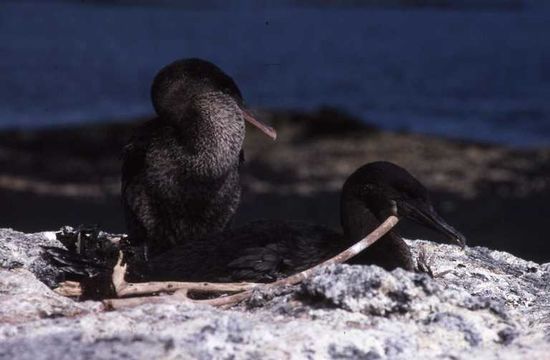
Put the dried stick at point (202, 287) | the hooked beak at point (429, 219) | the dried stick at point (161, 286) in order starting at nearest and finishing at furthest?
the dried stick at point (202, 287)
the dried stick at point (161, 286)
the hooked beak at point (429, 219)

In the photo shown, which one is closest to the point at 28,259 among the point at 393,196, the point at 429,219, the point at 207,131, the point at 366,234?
the point at 366,234

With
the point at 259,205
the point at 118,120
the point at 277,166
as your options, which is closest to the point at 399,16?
the point at 118,120

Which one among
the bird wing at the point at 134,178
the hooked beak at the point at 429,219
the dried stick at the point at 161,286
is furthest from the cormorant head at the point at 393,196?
the bird wing at the point at 134,178

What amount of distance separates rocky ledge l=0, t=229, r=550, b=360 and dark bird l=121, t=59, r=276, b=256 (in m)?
2.64

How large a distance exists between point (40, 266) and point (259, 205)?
29.6 feet

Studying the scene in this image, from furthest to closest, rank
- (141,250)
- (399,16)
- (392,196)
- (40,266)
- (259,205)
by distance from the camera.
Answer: (399,16) → (259,205) → (141,250) → (392,196) → (40,266)

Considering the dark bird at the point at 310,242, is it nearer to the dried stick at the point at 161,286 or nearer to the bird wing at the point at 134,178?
the dried stick at the point at 161,286

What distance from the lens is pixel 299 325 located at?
4.49 m

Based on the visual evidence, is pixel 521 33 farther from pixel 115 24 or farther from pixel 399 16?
pixel 115 24

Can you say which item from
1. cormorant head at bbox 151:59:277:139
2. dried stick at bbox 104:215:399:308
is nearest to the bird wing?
cormorant head at bbox 151:59:277:139

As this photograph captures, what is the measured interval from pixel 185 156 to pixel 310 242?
1866 mm

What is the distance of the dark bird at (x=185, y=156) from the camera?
7.69 metres

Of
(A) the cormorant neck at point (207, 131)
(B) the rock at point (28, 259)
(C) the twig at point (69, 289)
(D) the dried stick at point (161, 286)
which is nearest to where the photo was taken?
(D) the dried stick at point (161, 286)

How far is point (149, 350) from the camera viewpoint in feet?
13.7
